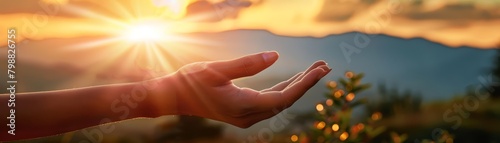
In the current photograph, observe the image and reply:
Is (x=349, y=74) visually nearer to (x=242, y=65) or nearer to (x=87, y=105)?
(x=242, y=65)

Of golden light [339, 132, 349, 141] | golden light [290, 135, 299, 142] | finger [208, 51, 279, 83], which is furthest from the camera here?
golden light [290, 135, 299, 142]

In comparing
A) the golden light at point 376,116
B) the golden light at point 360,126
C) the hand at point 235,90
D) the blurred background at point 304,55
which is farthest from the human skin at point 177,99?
the golden light at point 376,116

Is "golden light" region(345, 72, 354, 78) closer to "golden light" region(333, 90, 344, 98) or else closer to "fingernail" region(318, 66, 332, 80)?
"golden light" region(333, 90, 344, 98)

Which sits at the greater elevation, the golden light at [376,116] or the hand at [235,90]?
the hand at [235,90]

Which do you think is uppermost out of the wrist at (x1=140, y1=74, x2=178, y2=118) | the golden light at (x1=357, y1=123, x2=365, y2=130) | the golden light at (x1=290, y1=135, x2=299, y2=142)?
the wrist at (x1=140, y1=74, x2=178, y2=118)

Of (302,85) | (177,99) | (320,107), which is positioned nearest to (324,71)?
(302,85)

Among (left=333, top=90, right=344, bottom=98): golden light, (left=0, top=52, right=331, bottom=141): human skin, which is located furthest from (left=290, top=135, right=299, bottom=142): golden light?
(left=0, top=52, right=331, bottom=141): human skin

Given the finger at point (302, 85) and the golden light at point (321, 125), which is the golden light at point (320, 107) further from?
the finger at point (302, 85)
